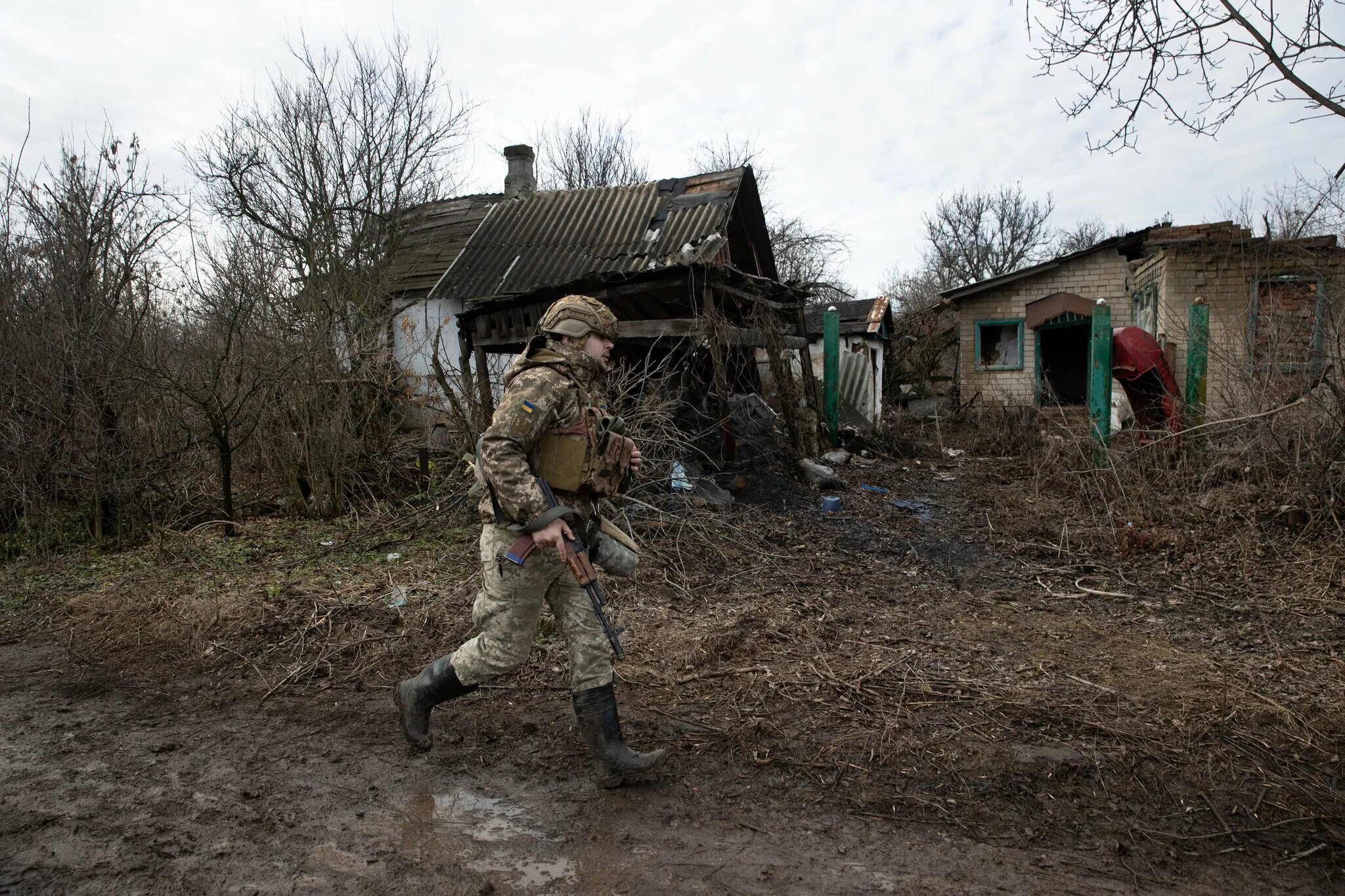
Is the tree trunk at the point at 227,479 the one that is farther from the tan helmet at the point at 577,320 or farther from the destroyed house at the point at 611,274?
the tan helmet at the point at 577,320

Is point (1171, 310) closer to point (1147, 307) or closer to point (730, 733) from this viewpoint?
point (1147, 307)

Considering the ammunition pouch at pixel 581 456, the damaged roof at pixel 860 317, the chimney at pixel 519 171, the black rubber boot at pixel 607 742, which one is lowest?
the black rubber boot at pixel 607 742

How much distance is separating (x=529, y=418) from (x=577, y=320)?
0.45 meters

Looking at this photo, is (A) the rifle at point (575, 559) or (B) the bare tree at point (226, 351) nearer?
(A) the rifle at point (575, 559)

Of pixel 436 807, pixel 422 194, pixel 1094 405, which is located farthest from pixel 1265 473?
pixel 422 194

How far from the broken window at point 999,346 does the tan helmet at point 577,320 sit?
53.8 ft

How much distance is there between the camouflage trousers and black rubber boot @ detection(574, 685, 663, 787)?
0.05m

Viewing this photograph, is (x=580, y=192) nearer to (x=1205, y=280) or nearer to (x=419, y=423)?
(x=419, y=423)

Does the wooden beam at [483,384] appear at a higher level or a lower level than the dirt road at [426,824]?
higher

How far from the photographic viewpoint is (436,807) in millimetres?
2738

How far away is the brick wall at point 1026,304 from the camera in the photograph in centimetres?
1681

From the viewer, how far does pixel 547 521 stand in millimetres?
2729

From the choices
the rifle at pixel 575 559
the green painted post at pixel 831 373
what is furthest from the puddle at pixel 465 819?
the green painted post at pixel 831 373

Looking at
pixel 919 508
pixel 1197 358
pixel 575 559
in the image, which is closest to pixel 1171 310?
pixel 1197 358
